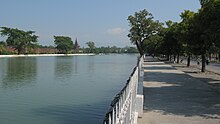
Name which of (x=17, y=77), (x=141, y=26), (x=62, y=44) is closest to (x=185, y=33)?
(x=17, y=77)

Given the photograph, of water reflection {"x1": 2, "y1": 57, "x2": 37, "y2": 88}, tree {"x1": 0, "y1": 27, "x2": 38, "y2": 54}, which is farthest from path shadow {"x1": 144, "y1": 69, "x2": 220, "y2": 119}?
tree {"x1": 0, "y1": 27, "x2": 38, "y2": 54}

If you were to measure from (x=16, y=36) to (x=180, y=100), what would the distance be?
10216cm

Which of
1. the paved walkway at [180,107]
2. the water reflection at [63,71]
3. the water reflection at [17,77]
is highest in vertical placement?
the paved walkway at [180,107]

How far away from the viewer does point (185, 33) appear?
25.9m

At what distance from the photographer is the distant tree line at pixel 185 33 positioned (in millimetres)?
14826

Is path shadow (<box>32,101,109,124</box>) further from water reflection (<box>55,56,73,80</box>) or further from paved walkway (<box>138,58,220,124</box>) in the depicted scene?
water reflection (<box>55,56,73,80</box>)

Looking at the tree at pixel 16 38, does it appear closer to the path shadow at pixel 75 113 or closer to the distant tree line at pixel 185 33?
the distant tree line at pixel 185 33

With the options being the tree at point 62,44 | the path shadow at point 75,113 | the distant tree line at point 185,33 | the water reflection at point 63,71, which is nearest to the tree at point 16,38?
the tree at point 62,44

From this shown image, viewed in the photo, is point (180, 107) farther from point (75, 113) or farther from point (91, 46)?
point (91, 46)

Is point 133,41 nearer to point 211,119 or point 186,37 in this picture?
point 186,37

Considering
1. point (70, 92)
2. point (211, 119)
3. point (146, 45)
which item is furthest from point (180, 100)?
point (146, 45)

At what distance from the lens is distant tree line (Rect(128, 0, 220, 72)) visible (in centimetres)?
1483

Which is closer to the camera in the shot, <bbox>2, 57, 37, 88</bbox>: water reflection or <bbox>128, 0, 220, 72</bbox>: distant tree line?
<bbox>128, 0, 220, 72</bbox>: distant tree line

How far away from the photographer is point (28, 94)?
1745 cm
